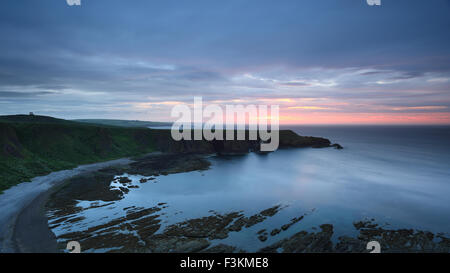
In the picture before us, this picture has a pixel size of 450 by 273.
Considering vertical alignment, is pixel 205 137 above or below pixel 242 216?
above

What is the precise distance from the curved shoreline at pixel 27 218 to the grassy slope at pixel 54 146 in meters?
3.47

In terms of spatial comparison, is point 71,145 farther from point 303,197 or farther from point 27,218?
point 303,197

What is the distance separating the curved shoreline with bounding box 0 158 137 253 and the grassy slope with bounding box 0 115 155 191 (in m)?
3.47

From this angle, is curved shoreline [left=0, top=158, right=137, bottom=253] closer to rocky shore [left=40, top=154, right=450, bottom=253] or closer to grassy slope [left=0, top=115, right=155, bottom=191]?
rocky shore [left=40, top=154, right=450, bottom=253]

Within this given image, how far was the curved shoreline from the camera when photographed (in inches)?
743

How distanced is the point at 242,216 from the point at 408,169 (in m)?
60.9

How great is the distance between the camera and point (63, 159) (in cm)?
5569

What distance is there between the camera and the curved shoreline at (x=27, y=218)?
1888cm

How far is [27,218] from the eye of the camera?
2398cm

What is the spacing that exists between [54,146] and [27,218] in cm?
4402

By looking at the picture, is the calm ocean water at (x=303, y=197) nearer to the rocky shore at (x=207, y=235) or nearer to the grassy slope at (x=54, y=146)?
the rocky shore at (x=207, y=235)
